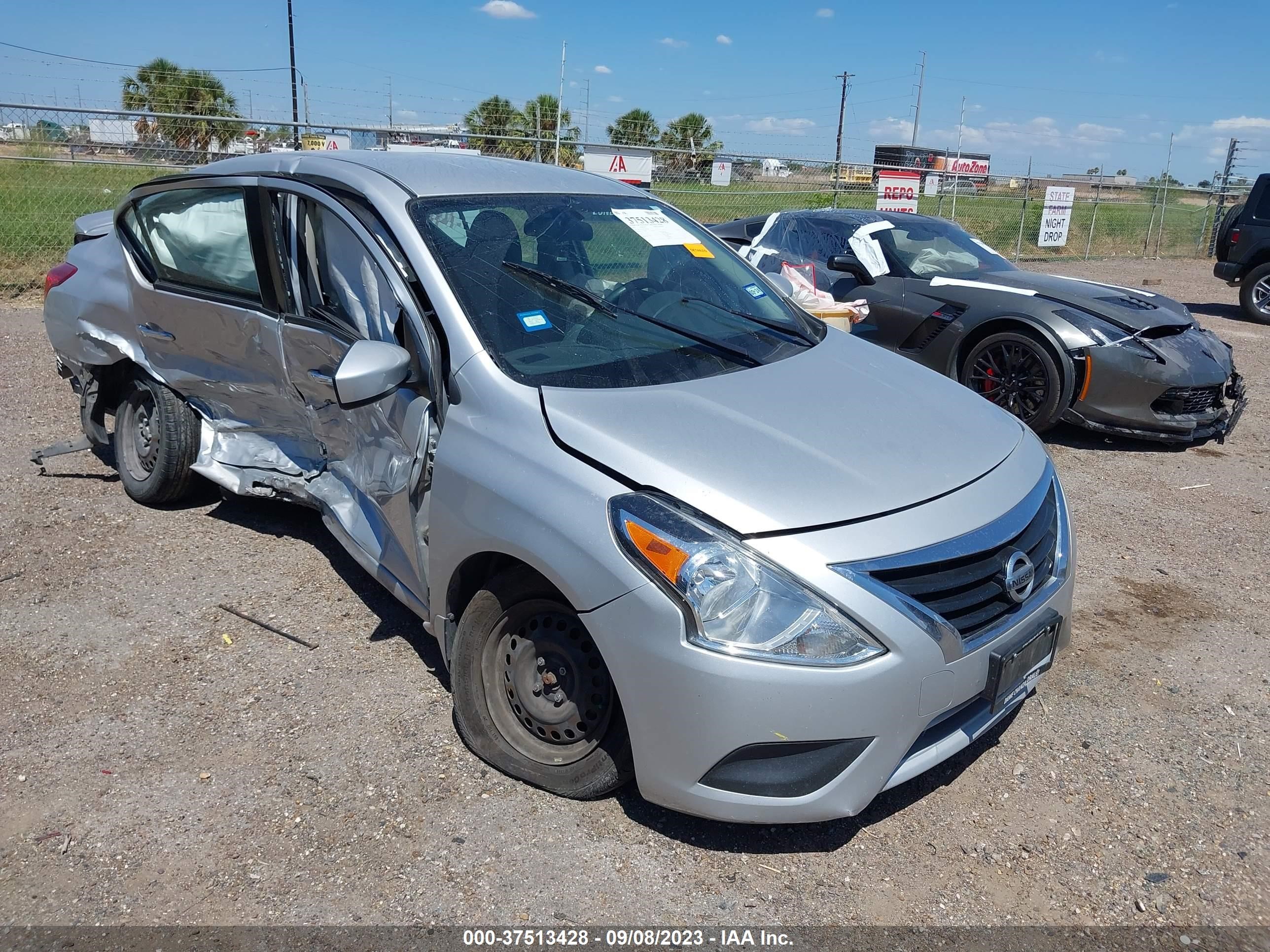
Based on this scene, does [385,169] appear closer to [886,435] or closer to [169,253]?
[169,253]

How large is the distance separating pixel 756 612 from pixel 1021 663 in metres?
0.84

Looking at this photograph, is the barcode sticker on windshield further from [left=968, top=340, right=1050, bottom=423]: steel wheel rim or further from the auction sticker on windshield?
[left=968, top=340, right=1050, bottom=423]: steel wheel rim

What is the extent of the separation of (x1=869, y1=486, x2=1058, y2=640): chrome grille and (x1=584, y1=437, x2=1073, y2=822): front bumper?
71 millimetres

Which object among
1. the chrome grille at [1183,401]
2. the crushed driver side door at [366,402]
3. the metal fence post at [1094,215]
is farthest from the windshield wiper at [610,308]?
the metal fence post at [1094,215]

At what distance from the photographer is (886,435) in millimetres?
2852

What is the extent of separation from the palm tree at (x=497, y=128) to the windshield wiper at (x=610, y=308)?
998 cm

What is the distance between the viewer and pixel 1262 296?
1285 cm

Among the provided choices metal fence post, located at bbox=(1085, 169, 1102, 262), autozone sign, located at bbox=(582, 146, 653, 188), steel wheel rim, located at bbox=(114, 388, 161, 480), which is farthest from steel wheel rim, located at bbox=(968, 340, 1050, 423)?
metal fence post, located at bbox=(1085, 169, 1102, 262)

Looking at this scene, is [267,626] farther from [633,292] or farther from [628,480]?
[628,480]

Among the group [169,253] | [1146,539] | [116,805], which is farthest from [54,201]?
[1146,539]

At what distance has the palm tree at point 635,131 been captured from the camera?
1786 cm

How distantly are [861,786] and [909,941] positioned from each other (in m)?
0.38

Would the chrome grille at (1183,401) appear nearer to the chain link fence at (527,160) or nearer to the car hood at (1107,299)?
the car hood at (1107,299)

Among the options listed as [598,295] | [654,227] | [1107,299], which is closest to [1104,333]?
[1107,299]
